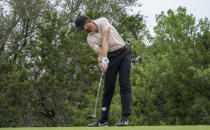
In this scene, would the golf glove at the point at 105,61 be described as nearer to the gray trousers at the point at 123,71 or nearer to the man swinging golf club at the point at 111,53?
the man swinging golf club at the point at 111,53

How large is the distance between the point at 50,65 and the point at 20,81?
145 centimetres

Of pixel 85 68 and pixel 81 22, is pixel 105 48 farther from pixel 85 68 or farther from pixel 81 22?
pixel 85 68

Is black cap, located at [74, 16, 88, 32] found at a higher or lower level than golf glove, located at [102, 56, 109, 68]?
higher

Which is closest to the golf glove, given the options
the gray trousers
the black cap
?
the gray trousers

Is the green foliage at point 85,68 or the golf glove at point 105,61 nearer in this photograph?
the golf glove at point 105,61

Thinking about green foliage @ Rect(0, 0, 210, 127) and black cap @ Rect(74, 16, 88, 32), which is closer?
black cap @ Rect(74, 16, 88, 32)

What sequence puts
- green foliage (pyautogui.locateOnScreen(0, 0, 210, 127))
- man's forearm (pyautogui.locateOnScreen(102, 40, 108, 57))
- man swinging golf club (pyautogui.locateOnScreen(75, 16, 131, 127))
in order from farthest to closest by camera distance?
green foliage (pyautogui.locateOnScreen(0, 0, 210, 127))
man swinging golf club (pyautogui.locateOnScreen(75, 16, 131, 127))
man's forearm (pyautogui.locateOnScreen(102, 40, 108, 57))

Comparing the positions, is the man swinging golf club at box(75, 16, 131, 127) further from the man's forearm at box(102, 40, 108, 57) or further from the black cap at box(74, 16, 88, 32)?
the man's forearm at box(102, 40, 108, 57)

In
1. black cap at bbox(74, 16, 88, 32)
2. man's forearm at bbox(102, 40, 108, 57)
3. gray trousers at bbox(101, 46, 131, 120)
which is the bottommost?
gray trousers at bbox(101, 46, 131, 120)

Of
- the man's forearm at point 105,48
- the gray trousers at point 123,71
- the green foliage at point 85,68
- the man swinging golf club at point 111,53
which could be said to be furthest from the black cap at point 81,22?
the green foliage at point 85,68

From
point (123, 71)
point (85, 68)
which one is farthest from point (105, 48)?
point (85, 68)

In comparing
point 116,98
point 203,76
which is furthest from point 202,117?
point 116,98

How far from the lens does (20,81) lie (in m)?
16.8

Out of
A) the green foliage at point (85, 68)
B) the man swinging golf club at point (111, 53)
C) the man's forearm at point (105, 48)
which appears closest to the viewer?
the man's forearm at point (105, 48)
